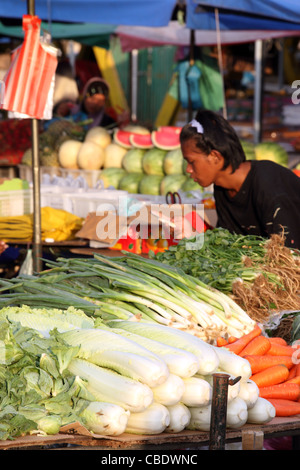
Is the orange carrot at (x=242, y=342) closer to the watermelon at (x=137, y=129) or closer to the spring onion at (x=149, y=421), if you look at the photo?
the spring onion at (x=149, y=421)

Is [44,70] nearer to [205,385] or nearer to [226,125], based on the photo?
[226,125]

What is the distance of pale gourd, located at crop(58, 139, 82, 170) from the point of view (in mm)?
7410

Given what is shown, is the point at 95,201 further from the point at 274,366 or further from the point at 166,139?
the point at 274,366

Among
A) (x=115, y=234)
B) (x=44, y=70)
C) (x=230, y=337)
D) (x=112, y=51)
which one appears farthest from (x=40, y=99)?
(x=112, y=51)

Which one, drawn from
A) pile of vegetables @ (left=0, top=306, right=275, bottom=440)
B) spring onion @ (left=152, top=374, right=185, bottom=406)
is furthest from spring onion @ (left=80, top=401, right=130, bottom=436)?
spring onion @ (left=152, top=374, right=185, bottom=406)

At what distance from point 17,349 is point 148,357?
447mm

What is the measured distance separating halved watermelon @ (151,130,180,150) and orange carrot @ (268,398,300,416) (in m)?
4.39

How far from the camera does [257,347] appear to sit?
121 inches

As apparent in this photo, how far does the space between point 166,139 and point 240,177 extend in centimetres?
252

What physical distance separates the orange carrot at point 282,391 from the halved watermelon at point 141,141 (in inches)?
179

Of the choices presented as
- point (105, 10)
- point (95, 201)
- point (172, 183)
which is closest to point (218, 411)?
point (95, 201)

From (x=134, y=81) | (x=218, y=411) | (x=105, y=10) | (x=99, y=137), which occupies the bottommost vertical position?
(x=218, y=411)

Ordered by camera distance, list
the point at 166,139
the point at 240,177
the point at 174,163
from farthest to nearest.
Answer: the point at 166,139 → the point at 174,163 → the point at 240,177

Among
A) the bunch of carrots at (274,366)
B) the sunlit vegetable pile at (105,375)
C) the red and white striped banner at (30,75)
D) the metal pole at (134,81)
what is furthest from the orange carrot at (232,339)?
the metal pole at (134,81)
